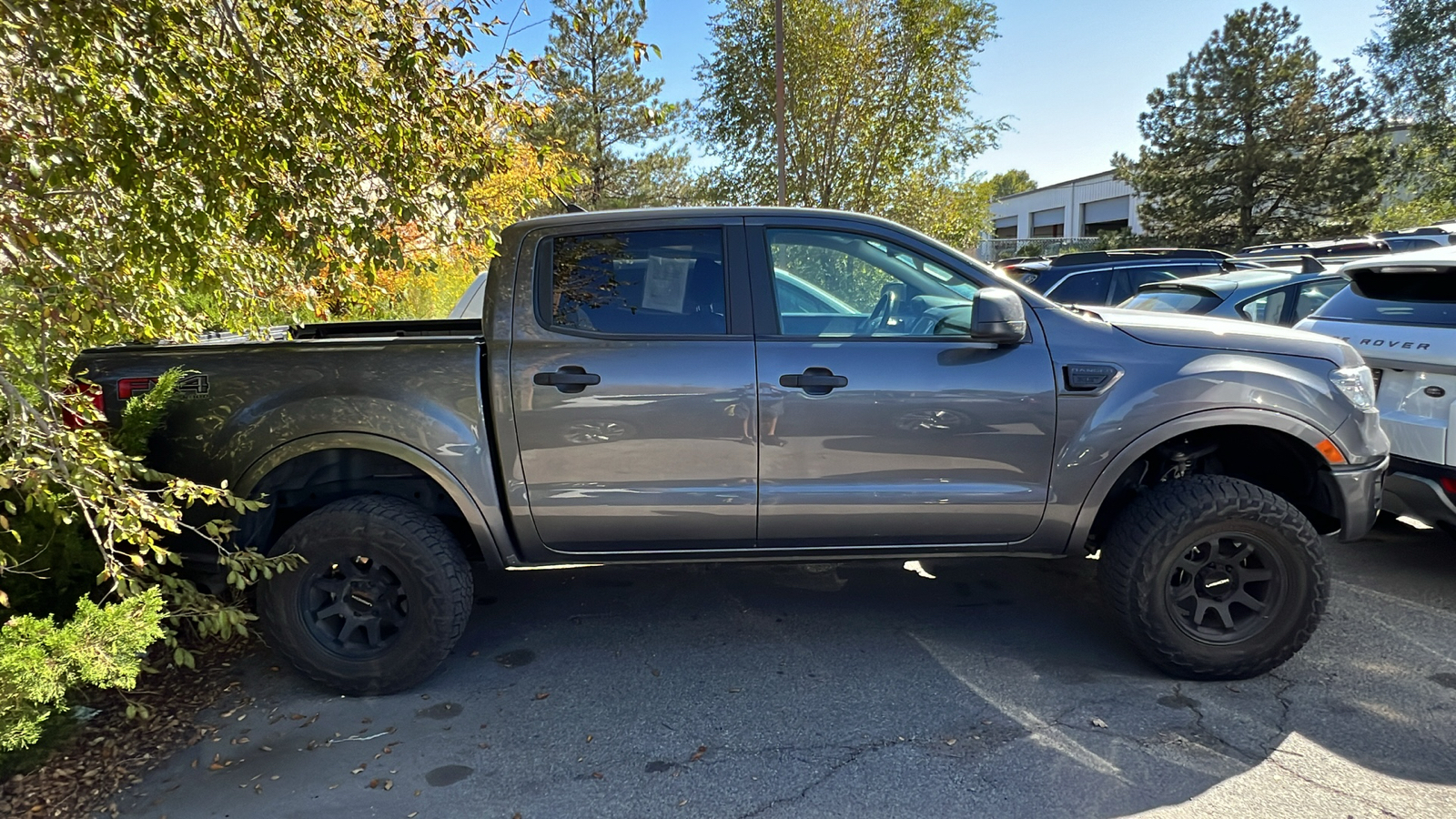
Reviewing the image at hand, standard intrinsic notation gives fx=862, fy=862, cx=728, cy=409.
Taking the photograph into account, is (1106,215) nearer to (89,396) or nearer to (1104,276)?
(1104,276)

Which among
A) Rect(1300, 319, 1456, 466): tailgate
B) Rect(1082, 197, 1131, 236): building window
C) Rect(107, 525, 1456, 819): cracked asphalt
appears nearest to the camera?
Rect(107, 525, 1456, 819): cracked asphalt

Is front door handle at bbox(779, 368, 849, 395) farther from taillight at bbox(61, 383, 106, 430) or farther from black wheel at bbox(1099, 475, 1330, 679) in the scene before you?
taillight at bbox(61, 383, 106, 430)

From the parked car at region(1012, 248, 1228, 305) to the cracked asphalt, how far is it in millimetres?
5628

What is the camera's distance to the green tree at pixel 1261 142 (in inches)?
1031

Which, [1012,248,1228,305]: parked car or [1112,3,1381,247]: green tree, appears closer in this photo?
[1012,248,1228,305]: parked car

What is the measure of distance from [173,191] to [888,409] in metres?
2.75

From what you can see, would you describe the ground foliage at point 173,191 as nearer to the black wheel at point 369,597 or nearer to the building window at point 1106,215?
the black wheel at point 369,597

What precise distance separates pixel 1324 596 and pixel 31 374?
15.5ft

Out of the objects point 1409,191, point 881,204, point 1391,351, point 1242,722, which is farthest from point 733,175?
point 1409,191

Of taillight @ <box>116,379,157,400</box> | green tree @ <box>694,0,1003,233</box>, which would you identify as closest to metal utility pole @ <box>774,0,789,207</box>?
green tree @ <box>694,0,1003,233</box>

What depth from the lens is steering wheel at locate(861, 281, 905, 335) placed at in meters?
3.54

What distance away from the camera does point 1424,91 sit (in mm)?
24922

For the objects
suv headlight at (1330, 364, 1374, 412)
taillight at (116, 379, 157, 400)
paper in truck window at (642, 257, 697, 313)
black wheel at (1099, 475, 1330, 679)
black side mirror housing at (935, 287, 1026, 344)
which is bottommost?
black wheel at (1099, 475, 1330, 679)

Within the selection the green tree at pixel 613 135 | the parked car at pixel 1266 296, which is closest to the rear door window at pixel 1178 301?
the parked car at pixel 1266 296
